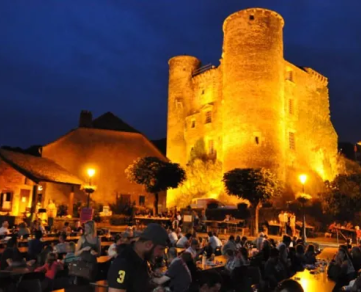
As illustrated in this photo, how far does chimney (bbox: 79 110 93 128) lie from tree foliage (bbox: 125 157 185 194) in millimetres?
9132

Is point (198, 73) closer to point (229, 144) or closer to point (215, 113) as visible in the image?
point (215, 113)

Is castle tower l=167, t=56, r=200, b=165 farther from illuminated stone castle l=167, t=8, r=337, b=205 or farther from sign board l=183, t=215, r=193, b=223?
sign board l=183, t=215, r=193, b=223

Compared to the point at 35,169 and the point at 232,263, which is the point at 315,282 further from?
the point at 35,169

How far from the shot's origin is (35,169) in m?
27.9

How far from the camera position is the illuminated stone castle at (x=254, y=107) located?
34156 millimetres

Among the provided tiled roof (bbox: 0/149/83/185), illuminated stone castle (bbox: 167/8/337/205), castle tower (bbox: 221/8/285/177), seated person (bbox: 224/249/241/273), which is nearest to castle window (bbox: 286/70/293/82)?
illuminated stone castle (bbox: 167/8/337/205)

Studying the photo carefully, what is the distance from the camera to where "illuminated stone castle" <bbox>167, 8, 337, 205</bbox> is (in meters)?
34.2

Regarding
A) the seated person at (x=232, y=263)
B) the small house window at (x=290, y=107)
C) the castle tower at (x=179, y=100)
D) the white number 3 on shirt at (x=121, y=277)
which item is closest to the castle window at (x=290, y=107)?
the small house window at (x=290, y=107)

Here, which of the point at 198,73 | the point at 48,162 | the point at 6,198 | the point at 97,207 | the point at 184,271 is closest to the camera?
the point at 184,271

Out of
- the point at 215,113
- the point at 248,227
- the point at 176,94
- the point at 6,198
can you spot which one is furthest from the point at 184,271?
the point at 176,94

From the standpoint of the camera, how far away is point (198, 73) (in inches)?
1752

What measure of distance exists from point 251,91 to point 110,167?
15195 millimetres

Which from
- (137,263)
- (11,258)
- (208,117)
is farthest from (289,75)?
(137,263)

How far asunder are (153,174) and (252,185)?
28.8ft
